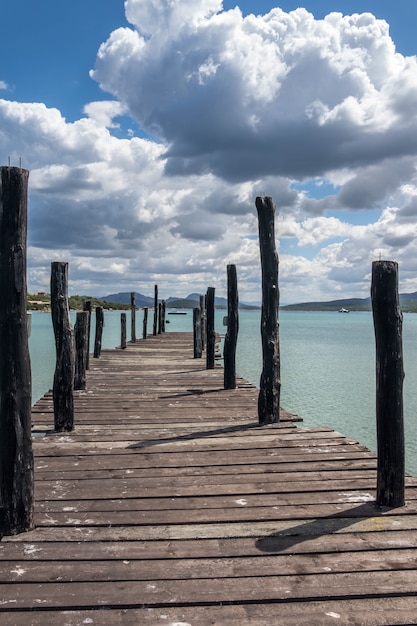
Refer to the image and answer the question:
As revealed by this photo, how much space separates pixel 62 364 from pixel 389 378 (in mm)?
4848

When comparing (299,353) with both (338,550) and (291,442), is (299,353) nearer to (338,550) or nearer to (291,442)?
(291,442)

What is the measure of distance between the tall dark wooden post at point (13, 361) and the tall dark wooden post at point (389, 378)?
3.19 m

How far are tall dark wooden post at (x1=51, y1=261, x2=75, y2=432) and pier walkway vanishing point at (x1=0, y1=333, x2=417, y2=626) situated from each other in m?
0.30

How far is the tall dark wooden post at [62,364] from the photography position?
7543 mm

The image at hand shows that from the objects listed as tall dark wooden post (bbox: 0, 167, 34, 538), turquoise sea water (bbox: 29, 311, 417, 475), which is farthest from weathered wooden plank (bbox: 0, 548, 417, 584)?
turquoise sea water (bbox: 29, 311, 417, 475)

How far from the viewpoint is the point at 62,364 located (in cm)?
760

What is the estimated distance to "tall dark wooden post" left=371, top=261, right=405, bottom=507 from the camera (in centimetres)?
470

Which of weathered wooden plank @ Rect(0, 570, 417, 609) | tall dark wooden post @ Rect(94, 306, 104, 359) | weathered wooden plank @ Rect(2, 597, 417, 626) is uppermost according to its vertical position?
tall dark wooden post @ Rect(94, 306, 104, 359)

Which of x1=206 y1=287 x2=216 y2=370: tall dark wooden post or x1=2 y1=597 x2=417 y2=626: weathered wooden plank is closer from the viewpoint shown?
x1=2 y1=597 x2=417 y2=626: weathered wooden plank

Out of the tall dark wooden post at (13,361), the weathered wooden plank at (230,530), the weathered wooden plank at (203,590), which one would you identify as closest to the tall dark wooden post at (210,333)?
the weathered wooden plank at (230,530)

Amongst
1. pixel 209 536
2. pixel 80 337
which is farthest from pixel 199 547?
pixel 80 337

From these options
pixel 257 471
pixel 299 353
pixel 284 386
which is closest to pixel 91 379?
pixel 257 471

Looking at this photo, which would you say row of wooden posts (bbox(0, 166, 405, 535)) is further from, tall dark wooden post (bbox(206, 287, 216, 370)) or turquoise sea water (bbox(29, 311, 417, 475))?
tall dark wooden post (bbox(206, 287, 216, 370))

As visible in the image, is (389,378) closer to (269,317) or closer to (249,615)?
(249,615)
